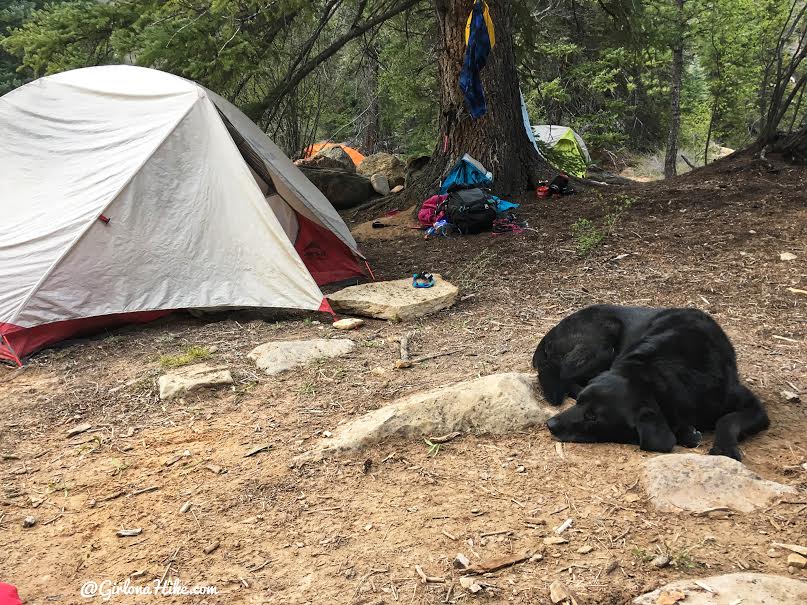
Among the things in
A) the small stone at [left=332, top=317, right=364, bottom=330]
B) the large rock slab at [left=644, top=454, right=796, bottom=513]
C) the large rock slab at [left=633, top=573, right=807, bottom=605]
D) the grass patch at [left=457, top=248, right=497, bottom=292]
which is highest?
the large rock slab at [left=633, top=573, right=807, bottom=605]

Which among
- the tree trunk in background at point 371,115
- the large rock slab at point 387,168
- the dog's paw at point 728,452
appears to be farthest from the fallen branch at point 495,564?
the tree trunk in background at point 371,115

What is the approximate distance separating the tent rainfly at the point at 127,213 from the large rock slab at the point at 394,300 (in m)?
0.29

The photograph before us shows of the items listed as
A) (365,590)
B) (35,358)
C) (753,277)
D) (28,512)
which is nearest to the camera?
(365,590)

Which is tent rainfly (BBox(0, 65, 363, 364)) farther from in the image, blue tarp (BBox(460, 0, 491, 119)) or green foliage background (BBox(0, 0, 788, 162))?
blue tarp (BBox(460, 0, 491, 119))

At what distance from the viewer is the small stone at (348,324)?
5598mm

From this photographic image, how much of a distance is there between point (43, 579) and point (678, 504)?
2.44m

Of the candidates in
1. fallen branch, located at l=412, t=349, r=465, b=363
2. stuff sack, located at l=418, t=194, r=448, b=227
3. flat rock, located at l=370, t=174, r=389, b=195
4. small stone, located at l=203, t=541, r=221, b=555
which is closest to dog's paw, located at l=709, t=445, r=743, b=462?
fallen branch, located at l=412, t=349, r=465, b=363

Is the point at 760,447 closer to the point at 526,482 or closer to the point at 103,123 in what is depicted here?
the point at 526,482

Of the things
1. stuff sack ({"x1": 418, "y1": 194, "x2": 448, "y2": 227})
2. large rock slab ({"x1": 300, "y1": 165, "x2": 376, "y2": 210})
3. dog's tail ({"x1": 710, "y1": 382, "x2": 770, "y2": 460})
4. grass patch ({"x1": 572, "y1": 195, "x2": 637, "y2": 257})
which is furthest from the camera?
large rock slab ({"x1": 300, "y1": 165, "x2": 376, "y2": 210})

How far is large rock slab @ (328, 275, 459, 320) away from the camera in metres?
5.75

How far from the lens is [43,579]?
2545mm

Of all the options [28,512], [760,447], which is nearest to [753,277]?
[760,447]

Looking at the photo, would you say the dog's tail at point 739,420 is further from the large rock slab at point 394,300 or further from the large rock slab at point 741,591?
the large rock slab at point 394,300

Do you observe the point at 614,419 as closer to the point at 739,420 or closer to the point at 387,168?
the point at 739,420
